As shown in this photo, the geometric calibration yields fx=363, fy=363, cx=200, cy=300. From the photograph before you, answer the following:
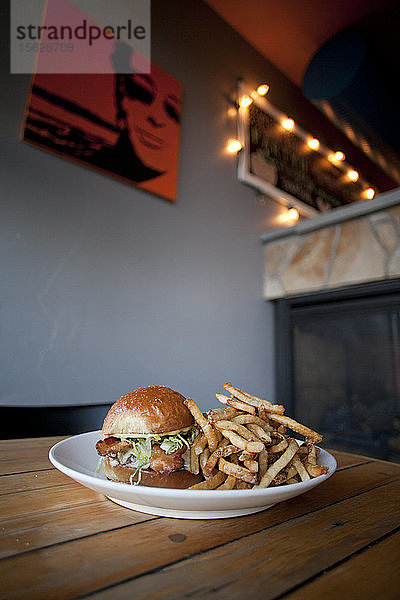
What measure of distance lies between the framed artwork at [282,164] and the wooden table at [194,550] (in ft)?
8.07

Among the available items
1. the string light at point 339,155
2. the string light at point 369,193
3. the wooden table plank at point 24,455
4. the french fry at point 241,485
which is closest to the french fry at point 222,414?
the french fry at point 241,485

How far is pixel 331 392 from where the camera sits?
2.22 meters

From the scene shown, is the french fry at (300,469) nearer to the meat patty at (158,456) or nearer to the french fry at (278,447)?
the french fry at (278,447)

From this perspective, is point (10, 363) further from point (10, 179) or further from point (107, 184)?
point (107, 184)

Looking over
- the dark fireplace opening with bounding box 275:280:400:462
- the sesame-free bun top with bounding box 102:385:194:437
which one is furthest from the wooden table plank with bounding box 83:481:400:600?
the dark fireplace opening with bounding box 275:280:400:462

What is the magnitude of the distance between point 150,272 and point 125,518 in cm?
161

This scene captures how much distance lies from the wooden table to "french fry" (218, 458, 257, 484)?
5 centimetres

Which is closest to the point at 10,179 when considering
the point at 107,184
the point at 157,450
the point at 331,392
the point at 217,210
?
the point at 107,184

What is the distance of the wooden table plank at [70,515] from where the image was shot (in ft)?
1.41

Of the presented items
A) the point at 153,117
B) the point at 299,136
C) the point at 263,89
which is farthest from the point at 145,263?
the point at 299,136

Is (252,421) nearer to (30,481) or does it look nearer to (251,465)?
(251,465)

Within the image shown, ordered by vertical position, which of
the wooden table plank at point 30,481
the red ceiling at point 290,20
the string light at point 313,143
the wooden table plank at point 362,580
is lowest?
the wooden table plank at point 30,481

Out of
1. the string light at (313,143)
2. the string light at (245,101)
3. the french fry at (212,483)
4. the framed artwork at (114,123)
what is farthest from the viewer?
the string light at (313,143)

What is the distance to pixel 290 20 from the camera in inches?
109
